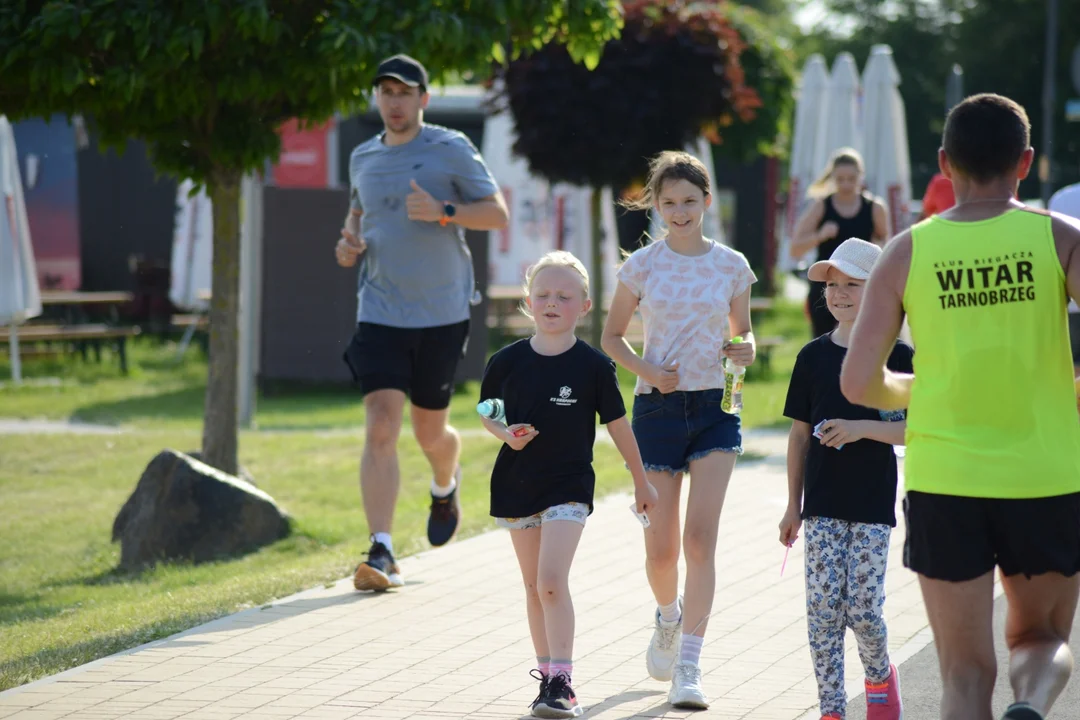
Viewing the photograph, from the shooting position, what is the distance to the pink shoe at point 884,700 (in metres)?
4.82

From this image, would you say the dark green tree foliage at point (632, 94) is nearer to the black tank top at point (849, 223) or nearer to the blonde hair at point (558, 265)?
the black tank top at point (849, 223)

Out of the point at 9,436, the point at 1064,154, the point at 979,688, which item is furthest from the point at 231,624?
the point at 1064,154

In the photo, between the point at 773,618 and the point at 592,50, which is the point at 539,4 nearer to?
the point at 592,50

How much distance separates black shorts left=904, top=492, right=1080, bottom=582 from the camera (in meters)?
3.61

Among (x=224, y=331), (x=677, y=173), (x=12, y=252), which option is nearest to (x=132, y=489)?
(x=224, y=331)

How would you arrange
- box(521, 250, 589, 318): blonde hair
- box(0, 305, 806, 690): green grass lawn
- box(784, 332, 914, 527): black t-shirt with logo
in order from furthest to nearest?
box(0, 305, 806, 690): green grass lawn → box(521, 250, 589, 318): blonde hair → box(784, 332, 914, 527): black t-shirt with logo

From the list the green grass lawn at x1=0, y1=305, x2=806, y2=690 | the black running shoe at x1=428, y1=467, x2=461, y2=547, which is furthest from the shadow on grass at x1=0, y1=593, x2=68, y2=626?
the black running shoe at x1=428, y1=467, x2=461, y2=547

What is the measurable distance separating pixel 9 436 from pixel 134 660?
766 centimetres

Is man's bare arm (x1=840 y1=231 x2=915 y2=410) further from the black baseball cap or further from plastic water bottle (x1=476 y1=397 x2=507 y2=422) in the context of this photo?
the black baseball cap

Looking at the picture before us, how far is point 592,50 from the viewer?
9023 mm

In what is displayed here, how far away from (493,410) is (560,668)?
854 mm

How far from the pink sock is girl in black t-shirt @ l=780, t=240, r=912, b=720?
2.62 ft

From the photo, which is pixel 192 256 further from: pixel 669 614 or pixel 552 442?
pixel 552 442

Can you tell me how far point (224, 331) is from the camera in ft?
31.1
